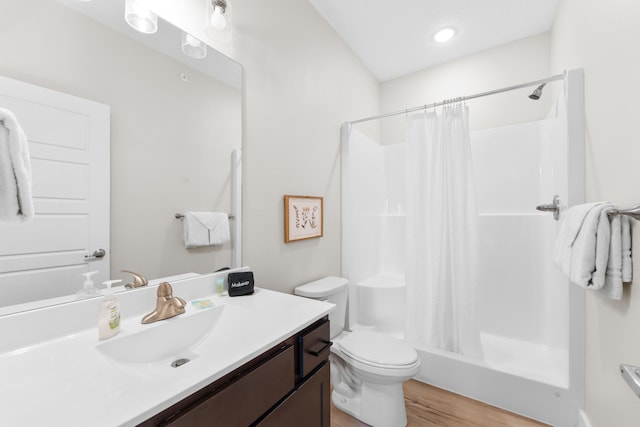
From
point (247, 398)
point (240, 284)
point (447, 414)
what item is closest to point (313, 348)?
point (247, 398)

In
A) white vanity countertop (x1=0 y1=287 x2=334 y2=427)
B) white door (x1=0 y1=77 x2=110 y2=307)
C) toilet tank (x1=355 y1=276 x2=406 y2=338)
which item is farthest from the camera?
toilet tank (x1=355 y1=276 x2=406 y2=338)

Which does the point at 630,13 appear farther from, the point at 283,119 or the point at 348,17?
the point at 348,17

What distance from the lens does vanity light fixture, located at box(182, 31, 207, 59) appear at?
1.13m

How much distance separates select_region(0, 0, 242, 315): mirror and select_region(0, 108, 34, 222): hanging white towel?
0.95ft

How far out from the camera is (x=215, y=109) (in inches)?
49.4

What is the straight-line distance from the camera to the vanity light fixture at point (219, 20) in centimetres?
115

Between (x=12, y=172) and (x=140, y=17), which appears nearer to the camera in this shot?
(x=12, y=172)

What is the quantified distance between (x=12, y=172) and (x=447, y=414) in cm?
209

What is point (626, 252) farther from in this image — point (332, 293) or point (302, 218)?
point (302, 218)

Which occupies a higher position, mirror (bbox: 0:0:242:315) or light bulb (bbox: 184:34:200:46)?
light bulb (bbox: 184:34:200:46)

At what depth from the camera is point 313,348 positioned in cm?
97

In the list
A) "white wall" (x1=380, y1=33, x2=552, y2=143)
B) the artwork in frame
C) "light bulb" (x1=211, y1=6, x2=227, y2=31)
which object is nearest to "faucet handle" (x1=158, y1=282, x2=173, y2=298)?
the artwork in frame

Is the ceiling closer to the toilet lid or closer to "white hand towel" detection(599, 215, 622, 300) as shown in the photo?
"white hand towel" detection(599, 215, 622, 300)

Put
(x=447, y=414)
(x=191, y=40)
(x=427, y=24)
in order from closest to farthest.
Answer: (x=191, y=40), (x=447, y=414), (x=427, y=24)
